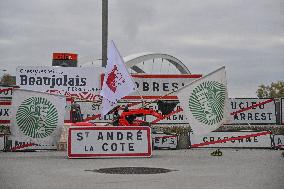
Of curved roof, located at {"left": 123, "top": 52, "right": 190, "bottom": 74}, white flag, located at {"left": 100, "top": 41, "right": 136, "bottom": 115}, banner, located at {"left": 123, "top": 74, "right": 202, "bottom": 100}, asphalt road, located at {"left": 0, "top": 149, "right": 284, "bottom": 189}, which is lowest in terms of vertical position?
asphalt road, located at {"left": 0, "top": 149, "right": 284, "bottom": 189}

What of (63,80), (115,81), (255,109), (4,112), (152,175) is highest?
(63,80)

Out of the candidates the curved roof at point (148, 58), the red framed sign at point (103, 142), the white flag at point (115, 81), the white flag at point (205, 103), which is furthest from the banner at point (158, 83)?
the curved roof at point (148, 58)

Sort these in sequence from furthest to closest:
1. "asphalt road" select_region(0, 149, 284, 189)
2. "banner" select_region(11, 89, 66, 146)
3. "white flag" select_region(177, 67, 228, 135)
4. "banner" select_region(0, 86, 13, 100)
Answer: "banner" select_region(0, 86, 13, 100) → "banner" select_region(11, 89, 66, 146) → "white flag" select_region(177, 67, 228, 135) → "asphalt road" select_region(0, 149, 284, 189)

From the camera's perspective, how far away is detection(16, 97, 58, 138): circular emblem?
18438mm

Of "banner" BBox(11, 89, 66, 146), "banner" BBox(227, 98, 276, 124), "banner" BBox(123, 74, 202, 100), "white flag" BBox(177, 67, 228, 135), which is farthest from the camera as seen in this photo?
"banner" BBox(123, 74, 202, 100)

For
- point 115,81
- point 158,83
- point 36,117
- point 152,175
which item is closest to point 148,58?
point 158,83

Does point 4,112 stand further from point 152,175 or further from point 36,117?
point 152,175

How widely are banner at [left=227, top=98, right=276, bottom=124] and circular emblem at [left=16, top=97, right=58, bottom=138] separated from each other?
1210 cm

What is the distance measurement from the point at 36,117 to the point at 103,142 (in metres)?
2.17

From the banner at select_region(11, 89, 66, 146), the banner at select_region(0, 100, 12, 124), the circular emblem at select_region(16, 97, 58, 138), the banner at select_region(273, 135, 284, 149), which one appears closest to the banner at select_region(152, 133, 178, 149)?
the banner at select_region(273, 135, 284, 149)

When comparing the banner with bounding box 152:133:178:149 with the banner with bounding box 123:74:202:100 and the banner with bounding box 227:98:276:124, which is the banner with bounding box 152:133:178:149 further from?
the banner with bounding box 123:74:202:100

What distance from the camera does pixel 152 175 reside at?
12906 mm

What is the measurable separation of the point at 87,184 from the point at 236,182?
2.78 metres

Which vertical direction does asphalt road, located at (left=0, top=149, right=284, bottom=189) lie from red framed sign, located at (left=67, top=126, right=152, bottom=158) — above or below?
below
